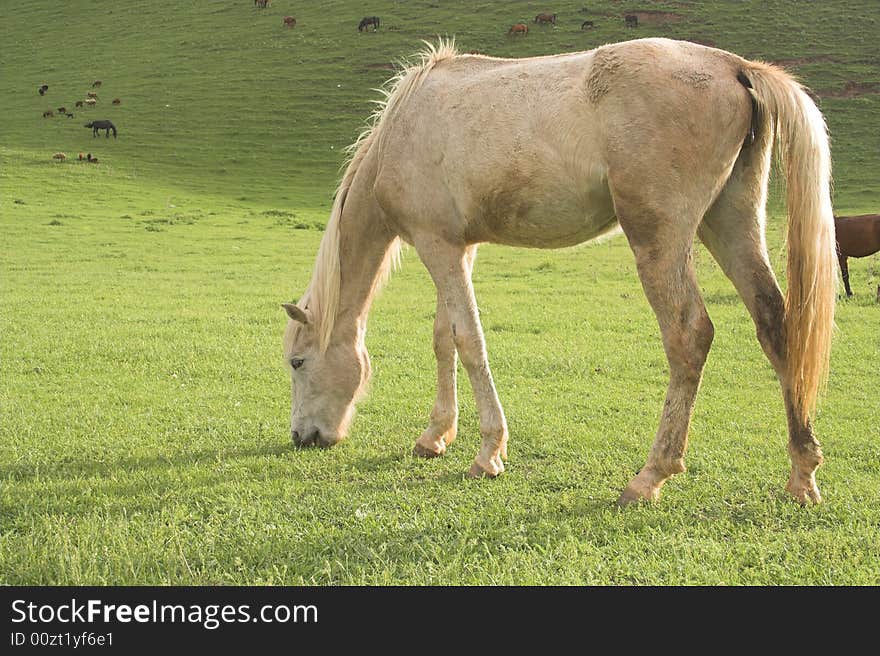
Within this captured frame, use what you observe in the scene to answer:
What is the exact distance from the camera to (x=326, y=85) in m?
51.1

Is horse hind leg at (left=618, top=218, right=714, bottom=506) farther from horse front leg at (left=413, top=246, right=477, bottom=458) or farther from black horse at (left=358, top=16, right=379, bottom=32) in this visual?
black horse at (left=358, top=16, right=379, bottom=32)

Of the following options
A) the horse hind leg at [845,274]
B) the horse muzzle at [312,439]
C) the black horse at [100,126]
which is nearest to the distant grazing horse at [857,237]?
the horse hind leg at [845,274]

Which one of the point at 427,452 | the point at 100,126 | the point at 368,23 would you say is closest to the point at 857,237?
the point at 427,452

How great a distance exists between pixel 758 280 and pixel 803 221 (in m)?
0.42

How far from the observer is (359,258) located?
6055mm

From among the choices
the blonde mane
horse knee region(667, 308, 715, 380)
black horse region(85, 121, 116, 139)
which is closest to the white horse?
horse knee region(667, 308, 715, 380)

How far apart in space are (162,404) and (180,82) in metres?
49.9

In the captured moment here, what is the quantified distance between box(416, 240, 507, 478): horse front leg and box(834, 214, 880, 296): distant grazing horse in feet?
33.3

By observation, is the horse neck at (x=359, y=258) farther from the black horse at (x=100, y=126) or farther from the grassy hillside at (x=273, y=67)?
the black horse at (x=100, y=126)

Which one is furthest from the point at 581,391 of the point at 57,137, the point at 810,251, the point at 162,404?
the point at 57,137

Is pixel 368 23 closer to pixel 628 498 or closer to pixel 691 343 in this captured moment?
pixel 691 343

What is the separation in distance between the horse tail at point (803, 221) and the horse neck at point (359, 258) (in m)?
2.76

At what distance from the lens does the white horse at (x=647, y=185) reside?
4.47 meters
